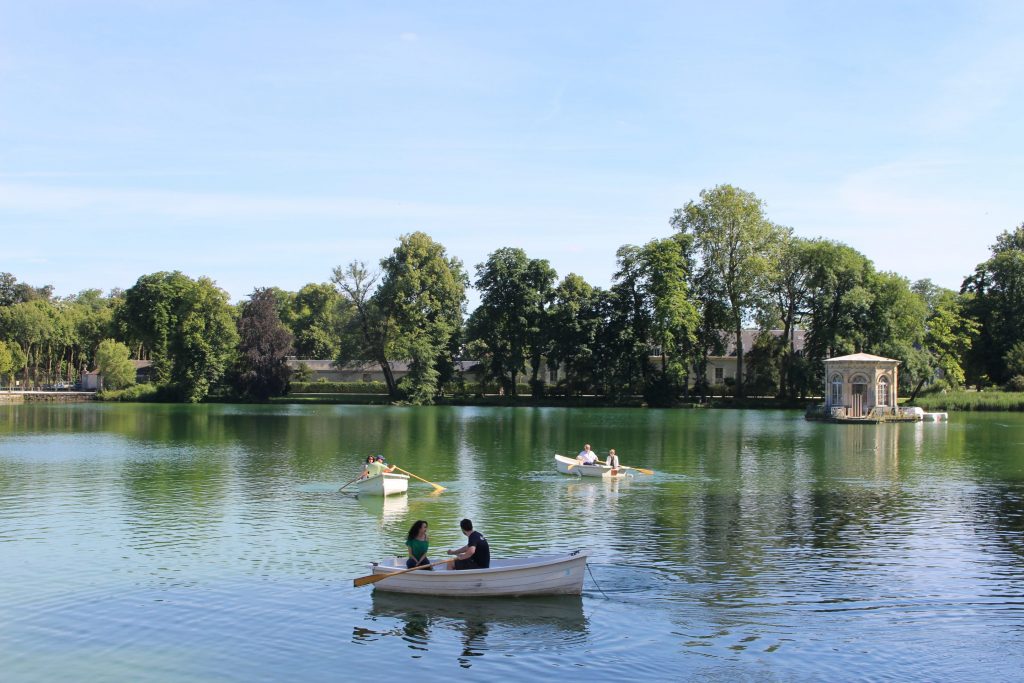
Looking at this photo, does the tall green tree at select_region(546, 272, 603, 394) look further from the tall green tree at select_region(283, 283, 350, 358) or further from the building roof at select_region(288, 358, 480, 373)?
the tall green tree at select_region(283, 283, 350, 358)

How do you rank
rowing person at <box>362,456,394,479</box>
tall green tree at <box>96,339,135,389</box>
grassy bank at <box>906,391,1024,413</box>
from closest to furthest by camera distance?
rowing person at <box>362,456,394,479</box> → grassy bank at <box>906,391,1024,413</box> → tall green tree at <box>96,339,135,389</box>

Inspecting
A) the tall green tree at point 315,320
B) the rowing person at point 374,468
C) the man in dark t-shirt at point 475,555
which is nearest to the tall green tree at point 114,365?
the tall green tree at point 315,320

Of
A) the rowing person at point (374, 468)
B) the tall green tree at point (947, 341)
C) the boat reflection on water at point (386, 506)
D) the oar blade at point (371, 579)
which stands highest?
the tall green tree at point (947, 341)

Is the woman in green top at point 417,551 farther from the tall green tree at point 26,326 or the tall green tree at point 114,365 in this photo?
the tall green tree at point 26,326

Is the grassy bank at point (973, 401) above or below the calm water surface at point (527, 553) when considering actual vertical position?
above

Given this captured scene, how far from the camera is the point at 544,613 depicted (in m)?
17.4

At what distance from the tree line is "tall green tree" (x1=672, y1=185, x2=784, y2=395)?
14 centimetres

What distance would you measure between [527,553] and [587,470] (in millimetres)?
15819

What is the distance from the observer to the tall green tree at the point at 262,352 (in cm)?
11012

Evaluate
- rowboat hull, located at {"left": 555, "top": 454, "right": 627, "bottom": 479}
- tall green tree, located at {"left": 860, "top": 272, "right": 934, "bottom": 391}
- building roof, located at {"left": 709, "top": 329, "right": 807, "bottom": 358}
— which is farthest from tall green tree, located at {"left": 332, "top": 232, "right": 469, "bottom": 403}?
rowboat hull, located at {"left": 555, "top": 454, "right": 627, "bottom": 479}

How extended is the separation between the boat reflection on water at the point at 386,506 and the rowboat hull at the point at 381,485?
201 millimetres

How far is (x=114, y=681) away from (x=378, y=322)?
3679 inches

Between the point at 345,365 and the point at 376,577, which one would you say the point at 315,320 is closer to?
the point at 345,365

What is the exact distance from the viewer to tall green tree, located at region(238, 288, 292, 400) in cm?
11012
